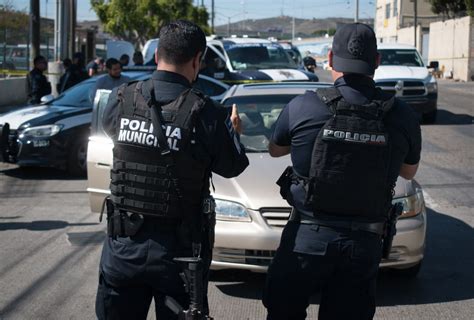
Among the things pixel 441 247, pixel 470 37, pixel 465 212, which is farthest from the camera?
pixel 470 37

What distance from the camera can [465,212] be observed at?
8.72m

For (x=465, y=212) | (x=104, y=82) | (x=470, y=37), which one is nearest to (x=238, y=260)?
(x=465, y=212)

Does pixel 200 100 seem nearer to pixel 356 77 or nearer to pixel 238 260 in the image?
pixel 356 77

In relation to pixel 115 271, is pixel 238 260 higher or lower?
lower

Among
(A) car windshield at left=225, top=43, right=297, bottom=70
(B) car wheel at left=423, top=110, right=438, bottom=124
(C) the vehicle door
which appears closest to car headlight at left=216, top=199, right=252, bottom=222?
(C) the vehicle door

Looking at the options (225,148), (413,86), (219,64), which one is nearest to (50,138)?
(219,64)

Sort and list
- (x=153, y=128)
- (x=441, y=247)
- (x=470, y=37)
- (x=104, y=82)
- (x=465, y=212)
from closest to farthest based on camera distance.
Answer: (x=153, y=128)
(x=441, y=247)
(x=465, y=212)
(x=104, y=82)
(x=470, y=37)

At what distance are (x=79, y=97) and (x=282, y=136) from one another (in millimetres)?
8883

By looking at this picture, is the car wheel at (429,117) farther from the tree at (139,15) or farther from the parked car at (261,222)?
the tree at (139,15)

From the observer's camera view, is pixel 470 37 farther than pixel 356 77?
Yes

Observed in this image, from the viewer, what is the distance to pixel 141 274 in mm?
3117

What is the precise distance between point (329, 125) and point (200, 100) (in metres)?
0.57

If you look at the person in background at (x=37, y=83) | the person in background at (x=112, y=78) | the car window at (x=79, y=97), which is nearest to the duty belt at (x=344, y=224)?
the person in background at (x=112, y=78)

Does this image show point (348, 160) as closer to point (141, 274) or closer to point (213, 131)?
point (213, 131)
